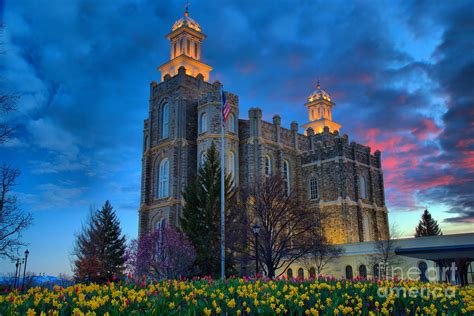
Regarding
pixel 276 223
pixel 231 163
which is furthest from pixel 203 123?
pixel 276 223

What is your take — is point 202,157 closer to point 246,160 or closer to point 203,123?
point 203,123

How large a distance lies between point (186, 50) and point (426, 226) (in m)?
48.0

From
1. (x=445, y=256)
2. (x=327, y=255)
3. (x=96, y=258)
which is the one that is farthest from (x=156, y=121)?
(x=445, y=256)

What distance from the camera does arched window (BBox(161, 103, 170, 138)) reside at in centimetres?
4283

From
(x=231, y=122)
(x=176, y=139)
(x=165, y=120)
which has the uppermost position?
(x=165, y=120)

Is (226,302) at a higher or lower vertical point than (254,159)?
lower

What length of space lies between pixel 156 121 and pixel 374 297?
38461 millimetres

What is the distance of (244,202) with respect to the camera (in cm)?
3350

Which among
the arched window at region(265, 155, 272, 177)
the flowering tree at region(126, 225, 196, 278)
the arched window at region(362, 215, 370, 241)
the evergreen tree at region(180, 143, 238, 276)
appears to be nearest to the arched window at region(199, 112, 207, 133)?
the evergreen tree at region(180, 143, 238, 276)

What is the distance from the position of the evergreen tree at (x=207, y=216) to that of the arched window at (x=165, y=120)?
776cm

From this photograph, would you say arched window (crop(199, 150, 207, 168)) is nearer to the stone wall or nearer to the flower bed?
the stone wall

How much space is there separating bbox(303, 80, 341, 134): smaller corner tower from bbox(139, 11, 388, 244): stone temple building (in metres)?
22.2

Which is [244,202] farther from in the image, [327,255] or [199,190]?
[327,255]

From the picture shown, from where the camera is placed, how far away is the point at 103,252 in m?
37.3
